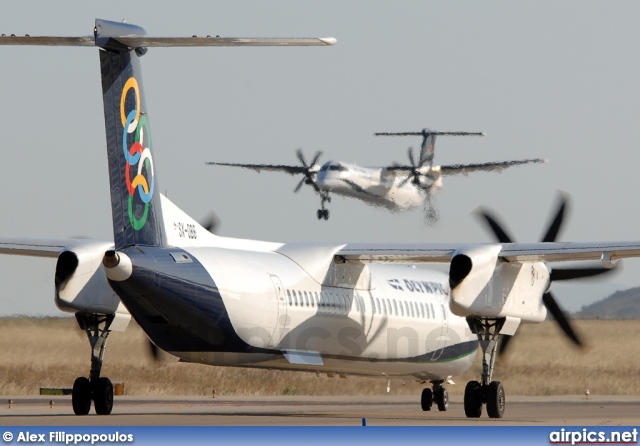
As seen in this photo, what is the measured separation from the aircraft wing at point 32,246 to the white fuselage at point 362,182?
39.2 meters

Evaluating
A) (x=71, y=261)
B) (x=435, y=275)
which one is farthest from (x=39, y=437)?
(x=435, y=275)

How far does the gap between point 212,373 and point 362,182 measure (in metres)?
25.7

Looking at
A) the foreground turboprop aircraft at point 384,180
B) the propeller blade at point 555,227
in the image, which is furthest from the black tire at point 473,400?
the foreground turboprop aircraft at point 384,180

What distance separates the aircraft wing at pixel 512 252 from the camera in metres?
27.3

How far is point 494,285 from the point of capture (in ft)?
91.1

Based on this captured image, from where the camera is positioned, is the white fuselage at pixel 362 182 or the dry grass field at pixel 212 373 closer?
the dry grass field at pixel 212 373

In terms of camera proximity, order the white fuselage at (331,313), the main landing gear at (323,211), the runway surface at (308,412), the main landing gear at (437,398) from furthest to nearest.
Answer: the main landing gear at (323,211), the main landing gear at (437,398), the runway surface at (308,412), the white fuselage at (331,313)

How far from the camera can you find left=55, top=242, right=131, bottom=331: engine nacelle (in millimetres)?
25938

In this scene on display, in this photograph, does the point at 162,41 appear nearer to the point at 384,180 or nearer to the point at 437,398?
the point at 437,398

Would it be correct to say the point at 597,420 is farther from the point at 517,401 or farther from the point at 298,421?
the point at 517,401

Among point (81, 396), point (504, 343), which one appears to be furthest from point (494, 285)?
point (81, 396)

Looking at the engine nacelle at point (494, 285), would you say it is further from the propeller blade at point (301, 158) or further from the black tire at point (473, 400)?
the propeller blade at point (301, 158)

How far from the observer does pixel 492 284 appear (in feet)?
90.4

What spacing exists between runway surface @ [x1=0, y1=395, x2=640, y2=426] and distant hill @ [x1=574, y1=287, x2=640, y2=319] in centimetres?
3603
